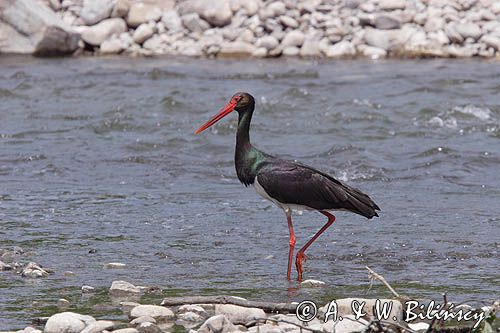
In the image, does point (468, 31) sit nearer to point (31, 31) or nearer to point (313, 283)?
Result: point (31, 31)

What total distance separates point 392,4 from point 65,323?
1574 cm

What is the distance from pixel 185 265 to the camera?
7.16m

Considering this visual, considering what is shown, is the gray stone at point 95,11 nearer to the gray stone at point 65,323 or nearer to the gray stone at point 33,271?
the gray stone at point 33,271

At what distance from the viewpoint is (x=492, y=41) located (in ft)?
61.7

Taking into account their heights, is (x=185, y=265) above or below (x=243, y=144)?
below

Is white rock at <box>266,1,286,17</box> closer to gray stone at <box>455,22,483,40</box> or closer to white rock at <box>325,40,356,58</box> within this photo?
white rock at <box>325,40,356,58</box>

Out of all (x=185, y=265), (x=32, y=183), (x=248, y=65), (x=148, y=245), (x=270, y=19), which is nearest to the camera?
(x=185, y=265)

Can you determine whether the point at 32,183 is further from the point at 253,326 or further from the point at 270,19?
the point at 270,19

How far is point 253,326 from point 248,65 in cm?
1333

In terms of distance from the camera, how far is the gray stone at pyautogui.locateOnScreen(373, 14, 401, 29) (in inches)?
766

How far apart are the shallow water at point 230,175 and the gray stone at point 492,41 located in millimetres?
784

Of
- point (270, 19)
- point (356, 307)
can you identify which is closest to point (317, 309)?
point (356, 307)

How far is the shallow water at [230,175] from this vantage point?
686 centimetres

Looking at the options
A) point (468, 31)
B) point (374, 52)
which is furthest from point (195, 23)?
point (468, 31)
